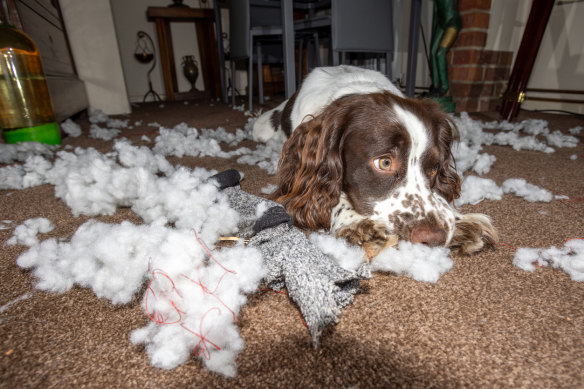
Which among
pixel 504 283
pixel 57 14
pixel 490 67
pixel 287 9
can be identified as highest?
pixel 57 14

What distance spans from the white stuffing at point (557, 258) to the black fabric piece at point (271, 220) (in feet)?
2.51

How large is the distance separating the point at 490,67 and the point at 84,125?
18.4 ft

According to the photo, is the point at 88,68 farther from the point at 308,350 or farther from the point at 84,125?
the point at 308,350

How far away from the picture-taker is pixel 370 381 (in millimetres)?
636

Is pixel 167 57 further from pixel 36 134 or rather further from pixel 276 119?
pixel 276 119

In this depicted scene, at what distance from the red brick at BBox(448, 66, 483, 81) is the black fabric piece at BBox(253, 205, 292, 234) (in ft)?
15.0

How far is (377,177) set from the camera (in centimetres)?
124

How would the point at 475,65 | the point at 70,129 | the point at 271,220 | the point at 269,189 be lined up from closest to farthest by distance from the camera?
the point at 271,220, the point at 269,189, the point at 70,129, the point at 475,65

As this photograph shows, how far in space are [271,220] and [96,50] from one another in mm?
5238

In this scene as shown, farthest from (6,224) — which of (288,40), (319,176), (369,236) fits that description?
(288,40)

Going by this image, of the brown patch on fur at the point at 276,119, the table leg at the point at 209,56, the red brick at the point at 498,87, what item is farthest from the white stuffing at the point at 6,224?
the table leg at the point at 209,56

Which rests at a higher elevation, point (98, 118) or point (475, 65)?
point (475, 65)

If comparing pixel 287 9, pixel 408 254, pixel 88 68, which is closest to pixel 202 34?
pixel 88 68

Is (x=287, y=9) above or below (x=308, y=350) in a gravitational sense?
above
